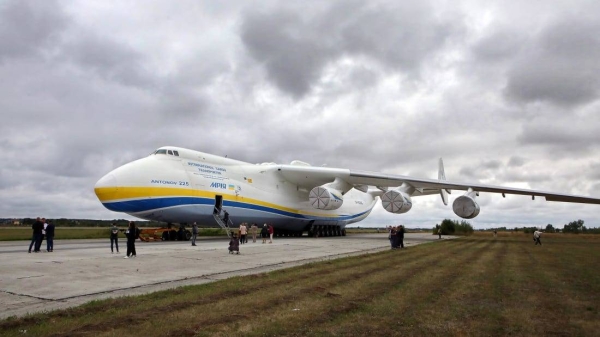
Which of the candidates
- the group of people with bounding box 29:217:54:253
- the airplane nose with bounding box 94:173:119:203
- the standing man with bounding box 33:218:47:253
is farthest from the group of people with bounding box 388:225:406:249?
the standing man with bounding box 33:218:47:253

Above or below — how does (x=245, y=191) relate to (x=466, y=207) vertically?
above

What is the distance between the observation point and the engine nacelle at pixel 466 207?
24.0m

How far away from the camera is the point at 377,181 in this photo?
2764 cm

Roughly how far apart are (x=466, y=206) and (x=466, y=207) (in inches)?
2.3

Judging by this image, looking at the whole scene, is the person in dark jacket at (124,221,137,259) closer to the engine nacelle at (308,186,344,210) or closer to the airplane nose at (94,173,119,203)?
the airplane nose at (94,173,119,203)

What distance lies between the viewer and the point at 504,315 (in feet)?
19.7

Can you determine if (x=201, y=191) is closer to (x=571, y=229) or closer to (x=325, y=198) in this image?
(x=325, y=198)

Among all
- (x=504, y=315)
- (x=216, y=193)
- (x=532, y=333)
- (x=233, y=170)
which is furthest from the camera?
(x=233, y=170)

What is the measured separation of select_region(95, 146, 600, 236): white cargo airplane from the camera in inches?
761

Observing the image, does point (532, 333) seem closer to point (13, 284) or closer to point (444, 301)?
point (444, 301)

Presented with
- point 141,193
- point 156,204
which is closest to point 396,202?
point 156,204

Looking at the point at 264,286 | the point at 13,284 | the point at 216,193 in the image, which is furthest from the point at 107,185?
the point at 264,286

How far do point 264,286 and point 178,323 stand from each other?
281cm

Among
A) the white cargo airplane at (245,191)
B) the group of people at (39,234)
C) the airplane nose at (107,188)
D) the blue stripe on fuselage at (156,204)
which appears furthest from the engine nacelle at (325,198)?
the group of people at (39,234)
